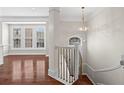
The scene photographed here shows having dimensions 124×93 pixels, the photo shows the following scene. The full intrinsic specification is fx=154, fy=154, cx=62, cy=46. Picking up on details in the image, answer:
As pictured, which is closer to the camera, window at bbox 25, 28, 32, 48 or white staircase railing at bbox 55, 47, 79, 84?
white staircase railing at bbox 55, 47, 79, 84

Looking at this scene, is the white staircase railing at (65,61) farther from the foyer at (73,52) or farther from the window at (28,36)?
the window at (28,36)

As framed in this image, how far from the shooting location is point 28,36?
7.70 meters

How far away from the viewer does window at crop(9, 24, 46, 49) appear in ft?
25.2

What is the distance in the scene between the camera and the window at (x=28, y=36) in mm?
7676

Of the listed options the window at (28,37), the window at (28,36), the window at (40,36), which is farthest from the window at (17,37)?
the window at (40,36)

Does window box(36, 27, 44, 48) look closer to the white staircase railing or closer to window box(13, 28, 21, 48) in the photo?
window box(13, 28, 21, 48)

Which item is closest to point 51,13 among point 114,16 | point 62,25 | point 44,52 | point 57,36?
point 57,36

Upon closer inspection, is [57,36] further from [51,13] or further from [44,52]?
[44,52]

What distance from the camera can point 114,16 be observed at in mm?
2645

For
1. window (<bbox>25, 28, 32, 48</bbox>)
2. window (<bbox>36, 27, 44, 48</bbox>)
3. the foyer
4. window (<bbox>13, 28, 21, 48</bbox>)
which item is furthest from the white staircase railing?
window (<bbox>13, 28, 21, 48</bbox>)

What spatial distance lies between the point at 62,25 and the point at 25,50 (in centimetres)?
267

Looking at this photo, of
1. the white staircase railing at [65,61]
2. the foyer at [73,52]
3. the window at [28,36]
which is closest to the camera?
the foyer at [73,52]

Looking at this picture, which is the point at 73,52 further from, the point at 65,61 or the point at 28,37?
the point at 28,37
